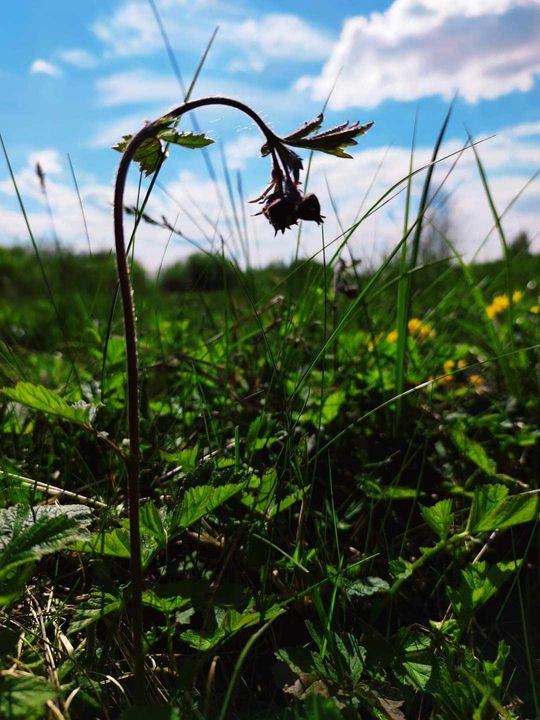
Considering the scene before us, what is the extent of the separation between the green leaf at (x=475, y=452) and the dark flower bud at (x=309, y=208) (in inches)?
35.6

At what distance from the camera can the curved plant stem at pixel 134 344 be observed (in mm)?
976

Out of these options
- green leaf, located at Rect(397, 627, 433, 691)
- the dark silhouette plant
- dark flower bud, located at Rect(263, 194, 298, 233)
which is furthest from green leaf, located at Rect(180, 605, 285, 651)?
dark flower bud, located at Rect(263, 194, 298, 233)

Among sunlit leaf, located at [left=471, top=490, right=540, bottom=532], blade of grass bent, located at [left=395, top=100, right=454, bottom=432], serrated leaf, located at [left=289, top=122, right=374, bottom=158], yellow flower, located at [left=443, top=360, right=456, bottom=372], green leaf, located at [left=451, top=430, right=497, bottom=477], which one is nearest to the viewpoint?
serrated leaf, located at [left=289, top=122, right=374, bottom=158]

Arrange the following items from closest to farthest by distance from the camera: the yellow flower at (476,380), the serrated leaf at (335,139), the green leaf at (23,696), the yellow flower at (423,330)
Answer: the green leaf at (23,696) → the serrated leaf at (335,139) → the yellow flower at (476,380) → the yellow flower at (423,330)

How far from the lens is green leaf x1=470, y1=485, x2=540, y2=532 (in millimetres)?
1333

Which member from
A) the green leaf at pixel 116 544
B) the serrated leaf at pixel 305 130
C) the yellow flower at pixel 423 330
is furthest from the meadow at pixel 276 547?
the yellow flower at pixel 423 330

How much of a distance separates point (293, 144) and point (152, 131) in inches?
9.3

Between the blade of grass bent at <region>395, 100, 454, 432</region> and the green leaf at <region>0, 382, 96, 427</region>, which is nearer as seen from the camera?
the green leaf at <region>0, 382, 96, 427</region>

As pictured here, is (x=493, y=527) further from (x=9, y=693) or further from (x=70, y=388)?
(x=70, y=388)

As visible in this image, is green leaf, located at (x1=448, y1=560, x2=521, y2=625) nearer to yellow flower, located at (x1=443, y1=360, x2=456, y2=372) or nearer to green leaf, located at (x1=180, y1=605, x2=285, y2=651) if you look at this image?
green leaf, located at (x1=180, y1=605, x2=285, y2=651)

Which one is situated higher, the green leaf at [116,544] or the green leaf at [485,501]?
the green leaf at [116,544]

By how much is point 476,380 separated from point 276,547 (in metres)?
1.25

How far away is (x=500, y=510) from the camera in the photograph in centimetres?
136

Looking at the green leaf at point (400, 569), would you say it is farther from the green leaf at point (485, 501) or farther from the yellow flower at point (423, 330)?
the yellow flower at point (423, 330)
